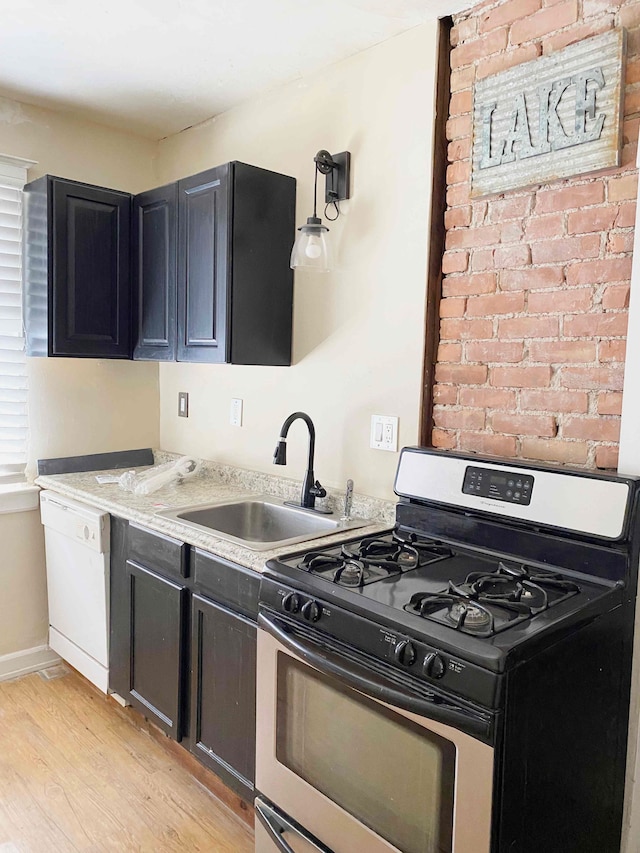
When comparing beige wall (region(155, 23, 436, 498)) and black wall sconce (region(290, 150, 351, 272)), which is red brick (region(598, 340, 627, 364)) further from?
black wall sconce (region(290, 150, 351, 272))

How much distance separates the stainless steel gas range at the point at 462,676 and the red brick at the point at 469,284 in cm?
53

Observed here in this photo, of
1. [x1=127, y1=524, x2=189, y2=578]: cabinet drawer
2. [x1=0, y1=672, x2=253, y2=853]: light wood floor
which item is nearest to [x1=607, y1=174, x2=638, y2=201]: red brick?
[x1=127, y1=524, x2=189, y2=578]: cabinet drawer

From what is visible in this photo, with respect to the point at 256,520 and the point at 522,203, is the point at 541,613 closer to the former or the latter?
the point at 522,203

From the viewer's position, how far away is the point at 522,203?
1.82 meters

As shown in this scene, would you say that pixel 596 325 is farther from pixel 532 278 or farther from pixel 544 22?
pixel 544 22

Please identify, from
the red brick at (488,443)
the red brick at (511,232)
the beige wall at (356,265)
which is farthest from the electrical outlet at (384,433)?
the red brick at (511,232)

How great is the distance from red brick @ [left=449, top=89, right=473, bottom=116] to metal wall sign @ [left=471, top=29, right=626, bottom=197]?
0.04 m

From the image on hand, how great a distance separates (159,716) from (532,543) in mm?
1392

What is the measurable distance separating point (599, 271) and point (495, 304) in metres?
0.32

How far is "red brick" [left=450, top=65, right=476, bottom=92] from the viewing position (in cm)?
193

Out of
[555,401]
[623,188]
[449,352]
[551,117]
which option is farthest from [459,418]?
[551,117]

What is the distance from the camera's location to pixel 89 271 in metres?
2.72

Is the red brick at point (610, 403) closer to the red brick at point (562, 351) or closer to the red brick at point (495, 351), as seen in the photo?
the red brick at point (562, 351)

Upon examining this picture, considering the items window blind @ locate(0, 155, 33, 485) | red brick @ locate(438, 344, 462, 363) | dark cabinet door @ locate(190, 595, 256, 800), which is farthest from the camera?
window blind @ locate(0, 155, 33, 485)
